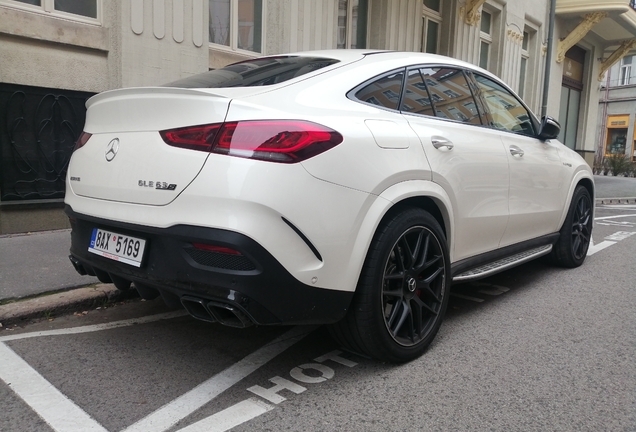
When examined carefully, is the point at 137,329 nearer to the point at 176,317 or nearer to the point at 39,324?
the point at 176,317

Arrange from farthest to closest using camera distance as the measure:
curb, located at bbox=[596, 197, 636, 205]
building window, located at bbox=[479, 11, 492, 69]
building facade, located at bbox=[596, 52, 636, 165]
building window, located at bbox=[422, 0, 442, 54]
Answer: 1. building facade, located at bbox=[596, 52, 636, 165]
2. building window, located at bbox=[479, 11, 492, 69]
3. curb, located at bbox=[596, 197, 636, 205]
4. building window, located at bbox=[422, 0, 442, 54]

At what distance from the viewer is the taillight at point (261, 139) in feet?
8.11

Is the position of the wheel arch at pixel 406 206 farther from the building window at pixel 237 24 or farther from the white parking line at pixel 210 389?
the building window at pixel 237 24

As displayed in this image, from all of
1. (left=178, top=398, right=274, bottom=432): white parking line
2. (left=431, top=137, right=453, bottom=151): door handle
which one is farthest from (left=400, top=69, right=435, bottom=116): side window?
(left=178, top=398, right=274, bottom=432): white parking line

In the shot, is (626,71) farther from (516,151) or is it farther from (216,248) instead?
(216,248)

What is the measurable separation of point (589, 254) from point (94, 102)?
558 cm

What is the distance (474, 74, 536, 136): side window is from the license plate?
2.69 m

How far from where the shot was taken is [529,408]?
2.63 metres

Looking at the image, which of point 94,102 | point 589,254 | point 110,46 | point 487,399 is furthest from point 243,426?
point 110,46

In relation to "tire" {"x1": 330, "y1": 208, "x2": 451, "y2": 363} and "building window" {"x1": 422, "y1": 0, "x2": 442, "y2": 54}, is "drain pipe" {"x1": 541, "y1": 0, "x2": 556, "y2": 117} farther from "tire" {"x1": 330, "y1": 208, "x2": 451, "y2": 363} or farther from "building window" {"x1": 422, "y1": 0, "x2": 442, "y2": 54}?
"tire" {"x1": 330, "y1": 208, "x2": 451, "y2": 363}

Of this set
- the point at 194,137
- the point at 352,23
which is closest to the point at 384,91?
the point at 194,137

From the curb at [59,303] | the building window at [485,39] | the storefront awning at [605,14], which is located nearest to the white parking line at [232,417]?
the curb at [59,303]

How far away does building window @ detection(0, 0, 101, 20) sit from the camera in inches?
245

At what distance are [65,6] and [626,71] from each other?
4846cm
